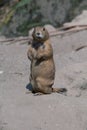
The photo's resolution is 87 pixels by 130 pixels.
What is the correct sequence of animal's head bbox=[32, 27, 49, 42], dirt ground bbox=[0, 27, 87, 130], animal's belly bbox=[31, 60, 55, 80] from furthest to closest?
animal's belly bbox=[31, 60, 55, 80], animal's head bbox=[32, 27, 49, 42], dirt ground bbox=[0, 27, 87, 130]

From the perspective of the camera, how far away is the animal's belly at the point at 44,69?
633 cm

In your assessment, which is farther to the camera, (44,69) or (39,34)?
(44,69)

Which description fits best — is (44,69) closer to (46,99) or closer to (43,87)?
(43,87)

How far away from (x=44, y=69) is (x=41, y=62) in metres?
0.08

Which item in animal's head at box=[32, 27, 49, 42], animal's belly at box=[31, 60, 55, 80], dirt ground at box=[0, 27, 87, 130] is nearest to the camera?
dirt ground at box=[0, 27, 87, 130]

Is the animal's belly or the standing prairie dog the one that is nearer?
the standing prairie dog

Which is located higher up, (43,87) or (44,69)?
(44,69)

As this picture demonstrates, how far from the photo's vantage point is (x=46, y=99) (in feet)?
20.3

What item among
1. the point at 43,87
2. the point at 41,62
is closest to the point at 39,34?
the point at 41,62

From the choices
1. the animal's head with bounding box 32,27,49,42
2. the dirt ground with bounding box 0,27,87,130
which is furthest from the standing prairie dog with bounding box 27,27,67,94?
the dirt ground with bounding box 0,27,87,130

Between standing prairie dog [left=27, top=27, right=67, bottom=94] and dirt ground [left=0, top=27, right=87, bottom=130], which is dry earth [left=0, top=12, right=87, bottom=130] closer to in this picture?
dirt ground [left=0, top=27, right=87, bottom=130]

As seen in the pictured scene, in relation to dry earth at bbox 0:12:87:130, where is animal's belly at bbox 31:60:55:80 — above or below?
above

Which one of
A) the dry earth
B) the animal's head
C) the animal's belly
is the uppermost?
the animal's head

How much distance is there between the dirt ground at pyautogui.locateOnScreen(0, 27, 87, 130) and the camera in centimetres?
578
